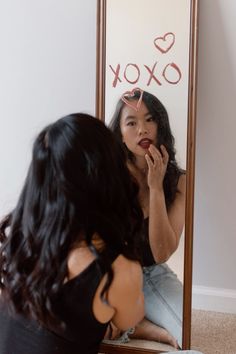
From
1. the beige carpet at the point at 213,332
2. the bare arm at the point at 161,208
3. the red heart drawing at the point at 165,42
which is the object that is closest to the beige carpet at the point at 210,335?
the beige carpet at the point at 213,332

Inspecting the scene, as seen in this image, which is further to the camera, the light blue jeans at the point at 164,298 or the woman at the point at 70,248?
the light blue jeans at the point at 164,298

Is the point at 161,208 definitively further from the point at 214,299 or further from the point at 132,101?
the point at 214,299

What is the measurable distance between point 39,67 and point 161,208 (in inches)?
29.7

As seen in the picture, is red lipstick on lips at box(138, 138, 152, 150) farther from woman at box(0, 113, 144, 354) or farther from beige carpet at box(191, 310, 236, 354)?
beige carpet at box(191, 310, 236, 354)

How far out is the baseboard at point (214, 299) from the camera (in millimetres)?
1919

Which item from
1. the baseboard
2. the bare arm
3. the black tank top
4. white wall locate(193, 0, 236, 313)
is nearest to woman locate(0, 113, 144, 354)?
the black tank top

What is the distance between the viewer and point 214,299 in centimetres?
193

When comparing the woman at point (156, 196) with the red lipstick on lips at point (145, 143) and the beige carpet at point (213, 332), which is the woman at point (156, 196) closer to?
the red lipstick on lips at point (145, 143)

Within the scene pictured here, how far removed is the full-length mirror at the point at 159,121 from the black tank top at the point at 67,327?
1.98 ft

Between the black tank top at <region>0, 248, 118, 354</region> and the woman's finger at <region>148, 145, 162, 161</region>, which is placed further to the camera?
the woman's finger at <region>148, 145, 162, 161</region>

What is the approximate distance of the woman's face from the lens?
1640mm

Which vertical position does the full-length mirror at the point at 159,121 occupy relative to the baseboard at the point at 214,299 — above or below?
above

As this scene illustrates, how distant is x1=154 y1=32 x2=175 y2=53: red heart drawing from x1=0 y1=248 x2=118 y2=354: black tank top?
2.81ft

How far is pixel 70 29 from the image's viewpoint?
1823 mm
